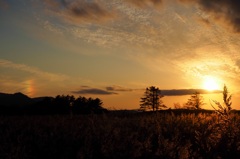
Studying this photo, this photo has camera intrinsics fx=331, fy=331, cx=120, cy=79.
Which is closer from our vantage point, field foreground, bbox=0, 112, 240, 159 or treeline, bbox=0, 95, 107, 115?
field foreground, bbox=0, 112, 240, 159

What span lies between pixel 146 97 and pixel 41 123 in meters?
84.7

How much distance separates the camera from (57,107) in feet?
139

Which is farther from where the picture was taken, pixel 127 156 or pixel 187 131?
pixel 187 131

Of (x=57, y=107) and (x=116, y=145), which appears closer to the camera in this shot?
(x=116, y=145)

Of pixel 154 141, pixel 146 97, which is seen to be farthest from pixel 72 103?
pixel 146 97

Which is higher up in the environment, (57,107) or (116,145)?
(57,107)

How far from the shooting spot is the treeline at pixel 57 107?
3972cm

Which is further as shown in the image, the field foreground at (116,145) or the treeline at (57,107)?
the treeline at (57,107)

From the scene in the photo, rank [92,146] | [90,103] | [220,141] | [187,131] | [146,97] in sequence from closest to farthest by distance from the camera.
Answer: [220,141] < [92,146] < [187,131] < [90,103] < [146,97]

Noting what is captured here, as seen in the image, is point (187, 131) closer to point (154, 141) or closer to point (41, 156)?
point (154, 141)

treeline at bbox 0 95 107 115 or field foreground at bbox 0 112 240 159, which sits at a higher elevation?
treeline at bbox 0 95 107 115

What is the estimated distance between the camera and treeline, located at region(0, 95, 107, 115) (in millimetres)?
39719

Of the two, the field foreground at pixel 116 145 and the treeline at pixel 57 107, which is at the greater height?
the treeline at pixel 57 107

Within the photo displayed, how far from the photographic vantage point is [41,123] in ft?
49.2
